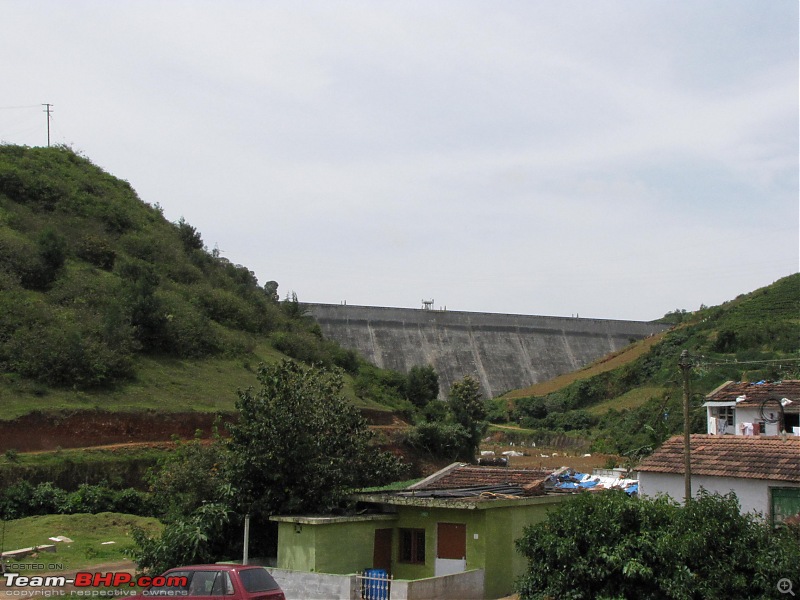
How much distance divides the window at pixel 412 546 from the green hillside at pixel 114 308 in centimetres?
1847

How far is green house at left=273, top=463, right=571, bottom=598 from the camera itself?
18438mm

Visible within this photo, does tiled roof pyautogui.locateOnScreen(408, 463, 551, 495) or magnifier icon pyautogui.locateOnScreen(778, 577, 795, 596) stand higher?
tiled roof pyautogui.locateOnScreen(408, 463, 551, 495)

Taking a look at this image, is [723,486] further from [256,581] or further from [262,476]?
[256,581]

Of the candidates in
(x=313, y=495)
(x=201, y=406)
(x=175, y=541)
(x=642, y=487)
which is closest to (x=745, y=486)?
(x=642, y=487)

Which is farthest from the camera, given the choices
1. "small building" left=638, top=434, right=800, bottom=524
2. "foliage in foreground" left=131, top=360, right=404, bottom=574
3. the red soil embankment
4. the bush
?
the bush

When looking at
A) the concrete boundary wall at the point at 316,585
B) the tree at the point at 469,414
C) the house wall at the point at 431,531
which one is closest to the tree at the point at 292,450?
the house wall at the point at 431,531

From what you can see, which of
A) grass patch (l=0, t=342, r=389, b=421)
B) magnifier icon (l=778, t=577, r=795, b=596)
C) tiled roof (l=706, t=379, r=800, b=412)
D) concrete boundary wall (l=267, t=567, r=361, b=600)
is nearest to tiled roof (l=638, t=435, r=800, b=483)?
tiled roof (l=706, t=379, r=800, b=412)

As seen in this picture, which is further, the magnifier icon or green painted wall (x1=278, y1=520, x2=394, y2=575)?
green painted wall (x1=278, y1=520, x2=394, y2=575)

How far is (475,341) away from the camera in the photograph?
291 feet

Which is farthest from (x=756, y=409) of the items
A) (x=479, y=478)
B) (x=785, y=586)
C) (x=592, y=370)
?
(x=592, y=370)

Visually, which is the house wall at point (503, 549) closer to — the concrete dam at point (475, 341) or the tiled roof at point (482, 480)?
the tiled roof at point (482, 480)

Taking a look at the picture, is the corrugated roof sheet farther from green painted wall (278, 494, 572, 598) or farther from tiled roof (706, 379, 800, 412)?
tiled roof (706, 379, 800, 412)

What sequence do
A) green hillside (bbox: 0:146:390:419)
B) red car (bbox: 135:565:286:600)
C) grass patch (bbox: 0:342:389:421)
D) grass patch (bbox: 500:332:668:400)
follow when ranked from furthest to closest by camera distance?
1. grass patch (bbox: 500:332:668:400)
2. green hillside (bbox: 0:146:390:419)
3. grass patch (bbox: 0:342:389:421)
4. red car (bbox: 135:565:286:600)

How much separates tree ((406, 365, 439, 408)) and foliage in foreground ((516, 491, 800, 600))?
126 feet
